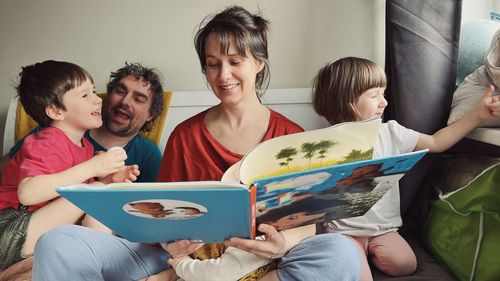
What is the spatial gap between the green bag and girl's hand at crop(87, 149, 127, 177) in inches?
33.9

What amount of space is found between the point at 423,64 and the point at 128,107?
93 centimetres

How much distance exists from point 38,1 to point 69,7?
5.3 inches

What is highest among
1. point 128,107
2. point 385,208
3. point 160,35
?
point 160,35

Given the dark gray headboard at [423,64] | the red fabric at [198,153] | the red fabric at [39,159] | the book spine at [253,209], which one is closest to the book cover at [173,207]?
the book spine at [253,209]

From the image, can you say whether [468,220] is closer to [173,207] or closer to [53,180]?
Result: [173,207]

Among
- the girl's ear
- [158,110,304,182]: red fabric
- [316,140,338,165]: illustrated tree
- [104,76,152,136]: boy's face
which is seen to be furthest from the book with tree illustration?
[104,76,152,136]: boy's face

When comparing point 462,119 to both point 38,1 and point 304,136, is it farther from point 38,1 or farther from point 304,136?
point 38,1

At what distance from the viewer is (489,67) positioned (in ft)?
3.72

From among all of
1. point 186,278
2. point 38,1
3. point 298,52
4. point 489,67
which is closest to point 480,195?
point 489,67

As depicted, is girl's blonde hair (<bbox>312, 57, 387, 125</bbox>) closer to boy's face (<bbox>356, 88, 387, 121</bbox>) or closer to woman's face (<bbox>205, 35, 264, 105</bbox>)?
boy's face (<bbox>356, 88, 387, 121</bbox>)

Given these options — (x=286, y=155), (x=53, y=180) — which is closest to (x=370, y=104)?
(x=286, y=155)

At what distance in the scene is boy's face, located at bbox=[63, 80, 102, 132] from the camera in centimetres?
138

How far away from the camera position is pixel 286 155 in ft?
2.90

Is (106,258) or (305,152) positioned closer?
(305,152)
